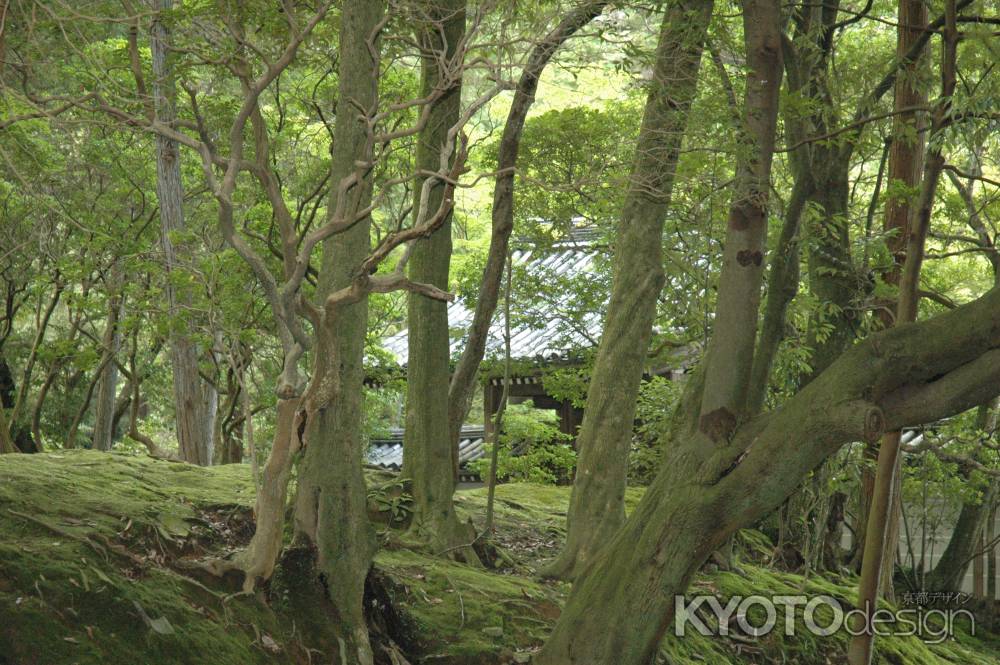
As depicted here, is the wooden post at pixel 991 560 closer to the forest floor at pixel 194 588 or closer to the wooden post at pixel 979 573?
the wooden post at pixel 979 573

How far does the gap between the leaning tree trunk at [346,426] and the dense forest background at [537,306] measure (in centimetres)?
2

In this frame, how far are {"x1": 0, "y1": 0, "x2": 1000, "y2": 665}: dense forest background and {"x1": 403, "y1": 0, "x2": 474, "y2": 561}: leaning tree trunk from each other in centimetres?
3

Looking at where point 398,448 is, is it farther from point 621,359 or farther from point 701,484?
point 701,484

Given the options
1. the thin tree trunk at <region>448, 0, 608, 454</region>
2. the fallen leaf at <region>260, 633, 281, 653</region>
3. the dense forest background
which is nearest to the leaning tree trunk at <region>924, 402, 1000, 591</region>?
the dense forest background

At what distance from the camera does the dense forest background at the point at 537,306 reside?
16.6 ft

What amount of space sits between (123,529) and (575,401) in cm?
647

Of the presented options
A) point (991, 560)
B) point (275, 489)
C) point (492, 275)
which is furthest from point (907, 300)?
point (991, 560)

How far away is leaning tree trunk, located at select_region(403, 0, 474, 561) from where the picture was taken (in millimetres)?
7375

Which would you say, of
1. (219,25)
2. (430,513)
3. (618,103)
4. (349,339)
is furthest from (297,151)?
(349,339)

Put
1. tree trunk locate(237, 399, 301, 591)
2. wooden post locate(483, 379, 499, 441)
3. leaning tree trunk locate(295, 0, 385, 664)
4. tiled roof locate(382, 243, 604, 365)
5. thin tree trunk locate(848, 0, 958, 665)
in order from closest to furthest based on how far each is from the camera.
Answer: tree trunk locate(237, 399, 301, 591) → leaning tree trunk locate(295, 0, 385, 664) → thin tree trunk locate(848, 0, 958, 665) → tiled roof locate(382, 243, 604, 365) → wooden post locate(483, 379, 499, 441)

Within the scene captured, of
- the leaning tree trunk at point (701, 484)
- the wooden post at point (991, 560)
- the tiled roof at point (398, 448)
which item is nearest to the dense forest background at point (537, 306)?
the leaning tree trunk at point (701, 484)

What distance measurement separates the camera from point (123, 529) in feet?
18.1

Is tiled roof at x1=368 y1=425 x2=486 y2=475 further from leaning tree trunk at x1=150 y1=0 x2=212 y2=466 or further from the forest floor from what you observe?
the forest floor

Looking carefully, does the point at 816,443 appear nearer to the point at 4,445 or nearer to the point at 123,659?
the point at 123,659
